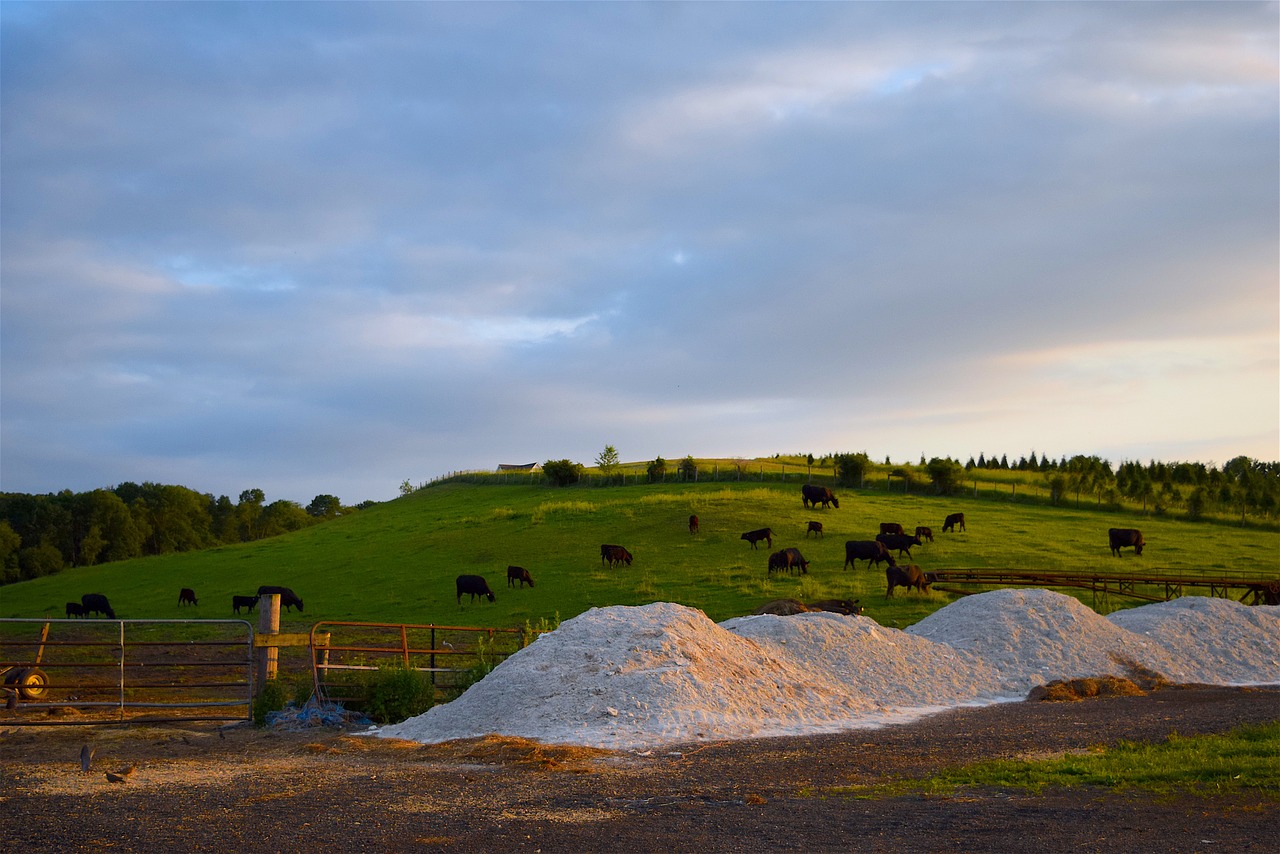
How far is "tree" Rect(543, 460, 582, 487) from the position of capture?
79.0m

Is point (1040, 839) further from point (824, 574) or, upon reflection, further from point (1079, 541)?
point (1079, 541)

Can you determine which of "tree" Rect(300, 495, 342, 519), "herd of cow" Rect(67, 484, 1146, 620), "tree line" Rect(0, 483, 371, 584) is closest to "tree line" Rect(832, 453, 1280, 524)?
"herd of cow" Rect(67, 484, 1146, 620)

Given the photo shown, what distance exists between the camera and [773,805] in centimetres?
1077

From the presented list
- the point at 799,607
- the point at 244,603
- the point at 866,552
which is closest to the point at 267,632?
the point at 799,607

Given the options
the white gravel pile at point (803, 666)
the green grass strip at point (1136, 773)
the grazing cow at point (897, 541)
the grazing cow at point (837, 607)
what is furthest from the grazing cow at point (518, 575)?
the green grass strip at point (1136, 773)

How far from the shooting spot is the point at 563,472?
79.1 meters

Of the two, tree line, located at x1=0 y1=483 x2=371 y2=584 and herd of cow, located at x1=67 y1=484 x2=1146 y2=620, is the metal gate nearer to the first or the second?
herd of cow, located at x1=67 y1=484 x2=1146 y2=620

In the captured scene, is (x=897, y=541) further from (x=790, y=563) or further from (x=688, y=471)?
(x=688, y=471)

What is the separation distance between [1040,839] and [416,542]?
48347 mm

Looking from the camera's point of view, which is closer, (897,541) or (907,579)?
(907,579)

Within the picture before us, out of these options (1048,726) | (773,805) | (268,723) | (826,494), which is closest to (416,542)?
(826,494)

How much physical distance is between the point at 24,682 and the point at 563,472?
61.7 m

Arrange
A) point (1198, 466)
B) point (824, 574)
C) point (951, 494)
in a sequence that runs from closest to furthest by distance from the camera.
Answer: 1. point (824, 574)
2. point (951, 494)
3. point (1198, 466)

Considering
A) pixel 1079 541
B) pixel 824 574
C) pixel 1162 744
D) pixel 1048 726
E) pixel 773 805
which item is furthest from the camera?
pixel 1079 541
